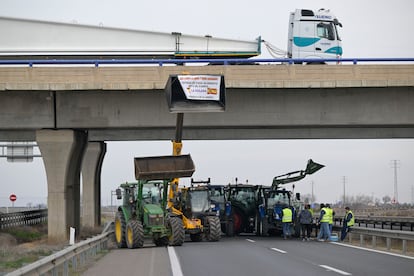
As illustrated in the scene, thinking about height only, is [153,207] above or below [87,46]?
below

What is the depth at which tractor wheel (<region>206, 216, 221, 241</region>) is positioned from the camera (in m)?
27.8

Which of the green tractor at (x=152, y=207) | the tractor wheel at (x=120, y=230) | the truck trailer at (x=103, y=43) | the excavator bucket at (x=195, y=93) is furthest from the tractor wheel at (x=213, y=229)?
the truck trailer at (x=103, y=43)

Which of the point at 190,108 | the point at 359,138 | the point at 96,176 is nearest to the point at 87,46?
the point at 190,108

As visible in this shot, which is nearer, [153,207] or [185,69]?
[153,207]

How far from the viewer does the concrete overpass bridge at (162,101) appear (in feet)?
97.3

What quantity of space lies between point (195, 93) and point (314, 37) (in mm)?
12169

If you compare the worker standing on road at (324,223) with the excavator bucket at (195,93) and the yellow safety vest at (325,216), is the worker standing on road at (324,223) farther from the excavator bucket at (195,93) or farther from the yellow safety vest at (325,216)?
the excavator bucket at (195,93)

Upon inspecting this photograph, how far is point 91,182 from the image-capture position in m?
49.9

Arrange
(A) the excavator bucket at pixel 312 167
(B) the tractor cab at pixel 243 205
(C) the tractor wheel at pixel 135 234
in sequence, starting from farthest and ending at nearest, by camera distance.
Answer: (B) the tractor cab at pixel 243 205 → (A) the excavator bucket at pixel 312 167 → (C) the tractor wheel at pixel 135 234

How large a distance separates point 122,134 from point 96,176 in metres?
6.79

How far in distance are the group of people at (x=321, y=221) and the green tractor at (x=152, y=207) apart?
6363 mm

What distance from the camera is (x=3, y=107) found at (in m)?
30.6

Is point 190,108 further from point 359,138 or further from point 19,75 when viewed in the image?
point 359,138

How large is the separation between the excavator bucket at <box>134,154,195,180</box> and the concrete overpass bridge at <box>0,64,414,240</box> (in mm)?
4518
